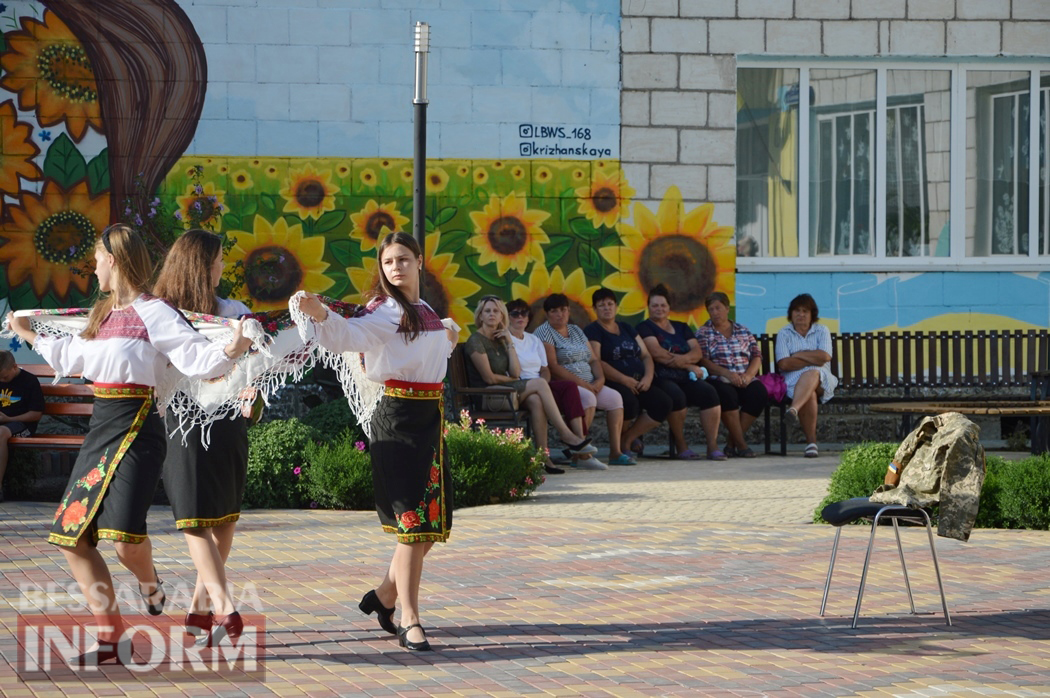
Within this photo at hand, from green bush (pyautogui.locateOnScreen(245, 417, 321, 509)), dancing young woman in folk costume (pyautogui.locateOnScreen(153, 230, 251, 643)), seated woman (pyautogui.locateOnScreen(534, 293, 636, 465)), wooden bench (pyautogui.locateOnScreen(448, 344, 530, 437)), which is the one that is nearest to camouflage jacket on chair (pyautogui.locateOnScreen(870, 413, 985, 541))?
dancing young woman in folk costume (pyautogui.locateOnScreen(153, 230, 251, 643))

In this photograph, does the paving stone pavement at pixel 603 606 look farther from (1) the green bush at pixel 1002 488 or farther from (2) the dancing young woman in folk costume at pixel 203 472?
(2) the dancing young woman in folk costume at pixel 203 472

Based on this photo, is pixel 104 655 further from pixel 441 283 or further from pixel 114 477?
pixel 441 283

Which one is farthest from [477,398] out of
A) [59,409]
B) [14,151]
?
[14,151]

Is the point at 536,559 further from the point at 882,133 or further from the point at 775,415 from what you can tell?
the point at 882,133

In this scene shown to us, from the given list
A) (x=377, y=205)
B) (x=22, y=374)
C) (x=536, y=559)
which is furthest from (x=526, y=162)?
(x=536, y=559)

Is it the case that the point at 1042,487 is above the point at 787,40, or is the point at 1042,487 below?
below

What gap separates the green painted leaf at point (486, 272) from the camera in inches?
613

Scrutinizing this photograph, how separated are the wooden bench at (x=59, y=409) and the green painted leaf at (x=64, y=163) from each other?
4.35 meters

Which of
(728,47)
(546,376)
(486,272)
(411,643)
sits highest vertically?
(728,47)

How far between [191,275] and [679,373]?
351 inches

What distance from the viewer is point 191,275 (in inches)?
249

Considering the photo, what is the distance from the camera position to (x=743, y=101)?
16.2 metres

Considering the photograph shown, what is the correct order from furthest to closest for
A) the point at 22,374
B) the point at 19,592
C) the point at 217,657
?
the point at 22,374, the point at 19,592, the point at 217,657

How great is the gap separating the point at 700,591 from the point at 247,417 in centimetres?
263
